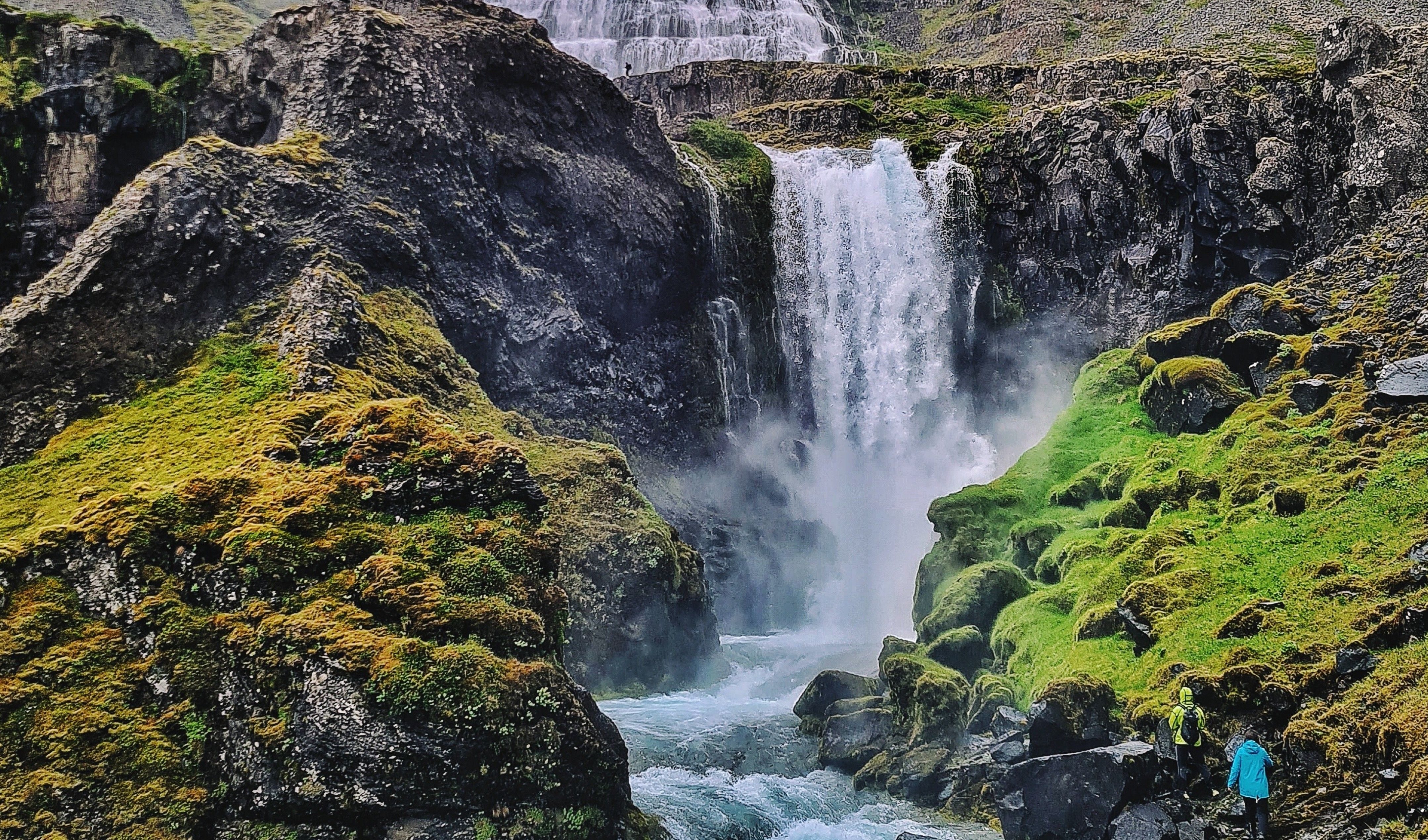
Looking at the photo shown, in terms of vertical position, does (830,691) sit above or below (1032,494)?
below

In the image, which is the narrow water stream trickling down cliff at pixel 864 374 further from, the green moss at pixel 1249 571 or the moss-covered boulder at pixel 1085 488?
the green moss at pixel 1249 571

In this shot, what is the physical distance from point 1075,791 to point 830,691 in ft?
27.8

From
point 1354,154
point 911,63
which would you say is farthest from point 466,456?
point 911,63

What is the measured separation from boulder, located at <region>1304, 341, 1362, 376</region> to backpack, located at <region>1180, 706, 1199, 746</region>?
13610 millimetres

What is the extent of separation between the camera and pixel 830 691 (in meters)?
22.0

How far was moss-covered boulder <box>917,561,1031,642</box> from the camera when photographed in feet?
74.3

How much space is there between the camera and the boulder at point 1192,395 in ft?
82.2

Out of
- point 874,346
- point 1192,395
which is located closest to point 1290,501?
point 1192,395

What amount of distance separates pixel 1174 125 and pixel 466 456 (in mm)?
34474

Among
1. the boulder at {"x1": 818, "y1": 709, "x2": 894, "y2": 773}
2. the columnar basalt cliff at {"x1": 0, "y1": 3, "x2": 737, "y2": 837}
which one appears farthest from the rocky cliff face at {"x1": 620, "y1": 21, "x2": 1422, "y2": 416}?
the boulder at {"x1": 818, "y1": 709, "x2": 894, "y2": 773}

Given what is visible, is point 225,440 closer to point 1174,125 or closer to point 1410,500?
point 1410,500

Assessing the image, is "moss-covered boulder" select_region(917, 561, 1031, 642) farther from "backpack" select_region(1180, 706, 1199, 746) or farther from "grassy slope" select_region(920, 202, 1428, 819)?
"backpack" select_region(1180, 706, 1199, 746)

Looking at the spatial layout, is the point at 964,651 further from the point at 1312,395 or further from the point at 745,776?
the point at 1312,395

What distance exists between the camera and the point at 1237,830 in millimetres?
12664
